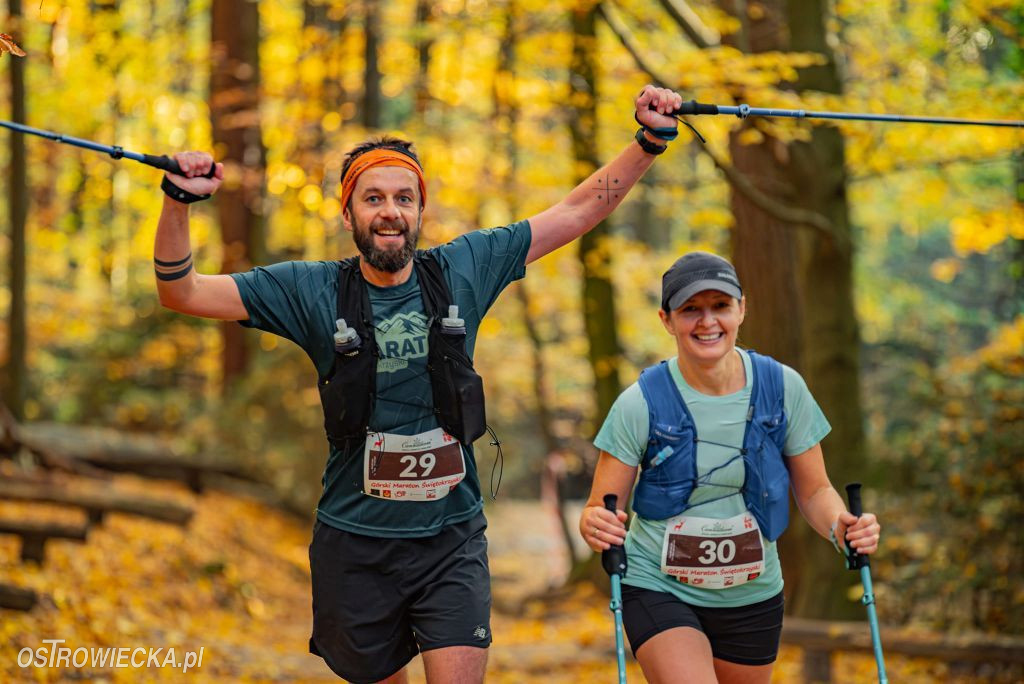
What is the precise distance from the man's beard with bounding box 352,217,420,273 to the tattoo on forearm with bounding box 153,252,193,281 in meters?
0.61

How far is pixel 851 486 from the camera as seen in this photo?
4098 mm

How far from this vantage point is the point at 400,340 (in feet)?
13.5

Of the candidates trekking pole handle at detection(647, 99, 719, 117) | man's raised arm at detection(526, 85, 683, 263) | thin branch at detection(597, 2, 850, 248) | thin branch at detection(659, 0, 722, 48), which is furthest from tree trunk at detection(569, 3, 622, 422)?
trekking pole handle at detection(647, 99, 719, 117)

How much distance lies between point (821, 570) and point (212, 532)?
8020 millimetres

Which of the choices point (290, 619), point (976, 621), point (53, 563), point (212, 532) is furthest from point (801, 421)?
point (212, 532)

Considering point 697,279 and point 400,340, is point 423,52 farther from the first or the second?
point 697,279

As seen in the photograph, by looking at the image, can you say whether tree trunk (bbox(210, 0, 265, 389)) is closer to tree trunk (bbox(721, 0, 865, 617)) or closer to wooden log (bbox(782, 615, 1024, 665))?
tree trunk (bbox(721, 0, 865, 617))

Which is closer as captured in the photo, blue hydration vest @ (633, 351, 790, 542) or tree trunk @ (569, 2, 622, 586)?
blue hydration vest @ (633, 351, 790, 542)

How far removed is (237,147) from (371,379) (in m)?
15.0

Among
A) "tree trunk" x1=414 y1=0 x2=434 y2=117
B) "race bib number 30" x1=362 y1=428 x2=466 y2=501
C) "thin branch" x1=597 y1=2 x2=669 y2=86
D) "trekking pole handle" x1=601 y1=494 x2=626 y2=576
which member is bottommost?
"trekking pole handle" x1=601 y1=494 x2=626 y2=576

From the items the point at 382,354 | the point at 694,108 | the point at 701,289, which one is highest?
the point at 694,108

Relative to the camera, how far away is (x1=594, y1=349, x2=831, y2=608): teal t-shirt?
4023 mm

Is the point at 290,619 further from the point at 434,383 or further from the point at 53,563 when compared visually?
the point at 434,383

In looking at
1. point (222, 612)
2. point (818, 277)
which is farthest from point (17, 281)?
point (818, 277)
